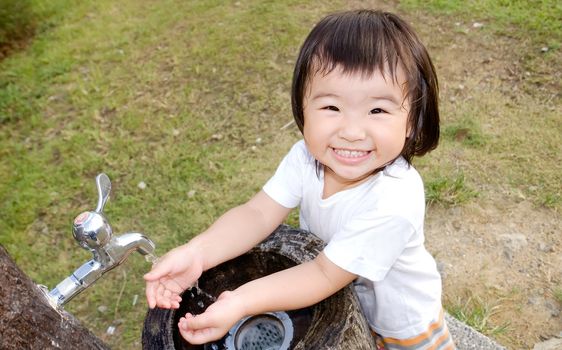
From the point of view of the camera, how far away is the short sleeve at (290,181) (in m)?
1.95

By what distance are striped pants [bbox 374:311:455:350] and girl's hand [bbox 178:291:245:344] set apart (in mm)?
713

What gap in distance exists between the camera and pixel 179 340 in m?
1.68

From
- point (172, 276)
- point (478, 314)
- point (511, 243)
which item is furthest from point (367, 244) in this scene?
point (511, 243)

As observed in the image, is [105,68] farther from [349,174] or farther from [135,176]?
[349,174]

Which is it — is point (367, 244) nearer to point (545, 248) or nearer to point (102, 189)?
point (102, 189)

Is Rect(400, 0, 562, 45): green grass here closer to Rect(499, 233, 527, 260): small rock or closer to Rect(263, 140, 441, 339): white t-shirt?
Rect(499, 233, 527, 260): small rock

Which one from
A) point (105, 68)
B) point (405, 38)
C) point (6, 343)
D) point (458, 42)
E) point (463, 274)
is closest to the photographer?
point (6, 343)

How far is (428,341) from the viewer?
199cm

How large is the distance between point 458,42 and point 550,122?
1.16 metres

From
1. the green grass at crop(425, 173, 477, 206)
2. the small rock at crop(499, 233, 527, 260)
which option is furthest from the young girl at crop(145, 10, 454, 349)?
the green grass at crop(425, 173, 477, 206)

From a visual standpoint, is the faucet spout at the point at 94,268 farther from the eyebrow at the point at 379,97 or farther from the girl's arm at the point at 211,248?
the eyebrow at the point at 379,97

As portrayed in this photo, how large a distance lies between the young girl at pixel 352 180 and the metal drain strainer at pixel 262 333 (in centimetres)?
24

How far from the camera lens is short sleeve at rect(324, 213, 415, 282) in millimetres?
1642

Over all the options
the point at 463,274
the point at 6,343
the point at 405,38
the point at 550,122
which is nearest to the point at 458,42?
the point at 550,122
